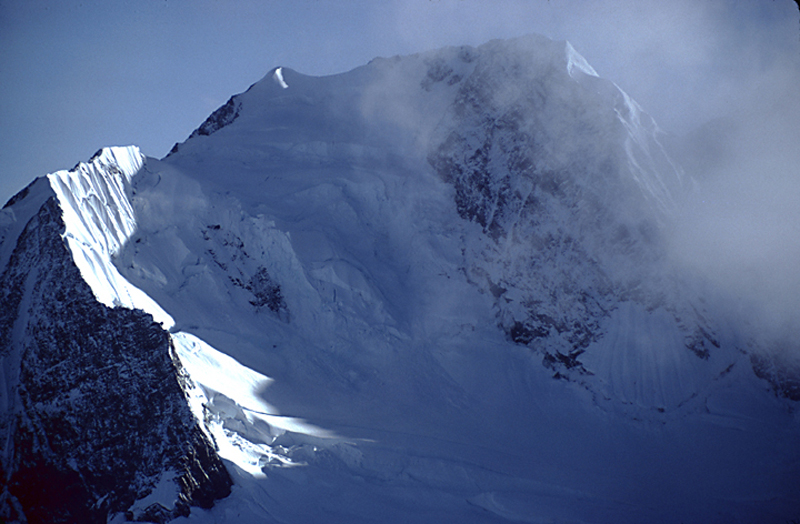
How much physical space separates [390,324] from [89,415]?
3335cm

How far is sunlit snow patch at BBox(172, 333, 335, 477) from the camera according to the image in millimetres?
52031

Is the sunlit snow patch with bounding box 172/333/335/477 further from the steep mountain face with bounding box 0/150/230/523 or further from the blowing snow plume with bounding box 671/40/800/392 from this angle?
the blowing snow plume with bounding box 671/40/800/392

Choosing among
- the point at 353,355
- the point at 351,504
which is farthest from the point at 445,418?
the point at 351,504

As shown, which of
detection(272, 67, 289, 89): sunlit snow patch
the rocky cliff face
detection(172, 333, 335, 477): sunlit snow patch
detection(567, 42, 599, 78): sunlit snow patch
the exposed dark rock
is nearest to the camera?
the rocky cliff face

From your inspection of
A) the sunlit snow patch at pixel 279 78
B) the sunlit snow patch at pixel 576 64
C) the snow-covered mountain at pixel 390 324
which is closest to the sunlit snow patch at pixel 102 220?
the snow-covered mountain at pixel 390 324

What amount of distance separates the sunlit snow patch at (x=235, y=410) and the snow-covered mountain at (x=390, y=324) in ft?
0.83

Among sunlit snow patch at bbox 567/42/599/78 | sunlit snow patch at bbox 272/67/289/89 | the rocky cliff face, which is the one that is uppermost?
sunlit snow patch at bbox 567/42/599/78

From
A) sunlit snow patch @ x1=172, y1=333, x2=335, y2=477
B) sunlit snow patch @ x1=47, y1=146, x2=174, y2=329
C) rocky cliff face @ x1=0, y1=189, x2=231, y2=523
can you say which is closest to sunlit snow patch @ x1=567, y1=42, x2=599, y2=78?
sunlit snow patch @ x1=47, y1=146, x2=174, y2=329

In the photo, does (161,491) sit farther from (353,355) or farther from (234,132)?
(234,132)

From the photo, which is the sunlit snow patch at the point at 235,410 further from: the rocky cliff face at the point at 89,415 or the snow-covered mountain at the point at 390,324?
the rocky cliff face at the point at 89,415

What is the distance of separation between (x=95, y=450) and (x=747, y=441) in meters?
61.3

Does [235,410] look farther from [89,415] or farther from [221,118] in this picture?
[221,118]

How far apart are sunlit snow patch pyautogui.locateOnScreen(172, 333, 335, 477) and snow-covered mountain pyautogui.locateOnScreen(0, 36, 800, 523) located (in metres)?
0.25

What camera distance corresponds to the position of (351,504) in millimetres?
50844
